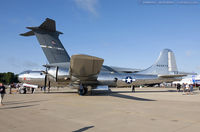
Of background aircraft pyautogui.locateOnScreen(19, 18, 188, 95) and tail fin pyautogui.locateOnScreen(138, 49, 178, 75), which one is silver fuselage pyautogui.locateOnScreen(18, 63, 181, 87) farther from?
tail fin pyautogui.locateOnScreen(138, 49, 178, 75)

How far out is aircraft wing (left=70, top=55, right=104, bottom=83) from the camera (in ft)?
38.5

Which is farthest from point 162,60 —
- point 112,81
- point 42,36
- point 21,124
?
point 21,124

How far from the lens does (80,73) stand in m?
14.8

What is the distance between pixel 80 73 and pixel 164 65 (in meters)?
13.5

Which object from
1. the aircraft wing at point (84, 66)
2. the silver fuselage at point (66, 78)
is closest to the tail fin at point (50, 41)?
the silver fuselage at point (66, 78)

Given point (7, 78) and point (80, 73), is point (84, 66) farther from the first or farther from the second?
point (7, 78)

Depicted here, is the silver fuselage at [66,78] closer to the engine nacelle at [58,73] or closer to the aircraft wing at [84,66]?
the engine nacelle at [58,73]

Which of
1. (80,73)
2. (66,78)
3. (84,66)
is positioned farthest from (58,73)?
(84,66)

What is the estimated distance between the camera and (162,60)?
23.0 metres

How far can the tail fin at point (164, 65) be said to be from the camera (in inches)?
879

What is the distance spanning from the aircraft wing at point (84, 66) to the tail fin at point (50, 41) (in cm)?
699

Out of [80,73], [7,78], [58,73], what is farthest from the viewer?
[7,78]

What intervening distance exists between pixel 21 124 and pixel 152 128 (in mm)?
4244

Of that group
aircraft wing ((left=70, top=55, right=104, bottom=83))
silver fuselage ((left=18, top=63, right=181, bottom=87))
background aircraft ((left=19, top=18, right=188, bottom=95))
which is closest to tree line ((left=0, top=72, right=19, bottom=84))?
background aircraft ((left=19, top=18, right=188, bottom=95))
